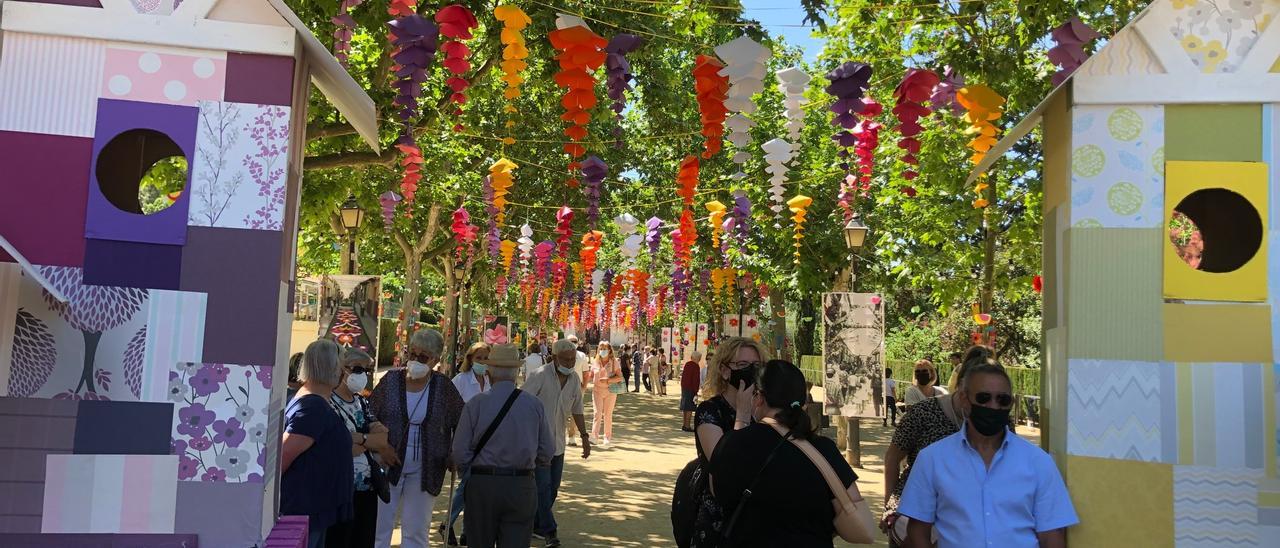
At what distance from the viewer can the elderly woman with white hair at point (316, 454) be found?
517 cm

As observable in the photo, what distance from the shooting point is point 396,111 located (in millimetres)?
10695

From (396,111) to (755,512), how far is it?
786 cm

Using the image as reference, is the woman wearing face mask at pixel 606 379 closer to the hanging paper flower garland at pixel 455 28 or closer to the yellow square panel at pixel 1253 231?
the hanging paper flower garland at pixel 455 28

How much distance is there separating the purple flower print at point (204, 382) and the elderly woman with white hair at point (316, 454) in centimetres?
130

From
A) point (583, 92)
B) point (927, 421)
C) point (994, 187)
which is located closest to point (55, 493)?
point (927, 421)

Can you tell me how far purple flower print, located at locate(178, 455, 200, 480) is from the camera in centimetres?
379

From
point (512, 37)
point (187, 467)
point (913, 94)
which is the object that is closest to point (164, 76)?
point (187, 467)

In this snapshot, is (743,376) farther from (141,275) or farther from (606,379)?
(606,379)

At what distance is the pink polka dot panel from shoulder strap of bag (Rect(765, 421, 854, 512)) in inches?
102

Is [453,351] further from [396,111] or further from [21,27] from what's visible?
[21,27]

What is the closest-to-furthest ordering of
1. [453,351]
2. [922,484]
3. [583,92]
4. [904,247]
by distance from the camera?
[922,484] < [583,92] < [904,247] < [453,351]

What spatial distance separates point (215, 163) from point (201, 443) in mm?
1049

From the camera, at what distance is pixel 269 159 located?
391cm

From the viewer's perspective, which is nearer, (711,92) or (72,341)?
(72,341)
